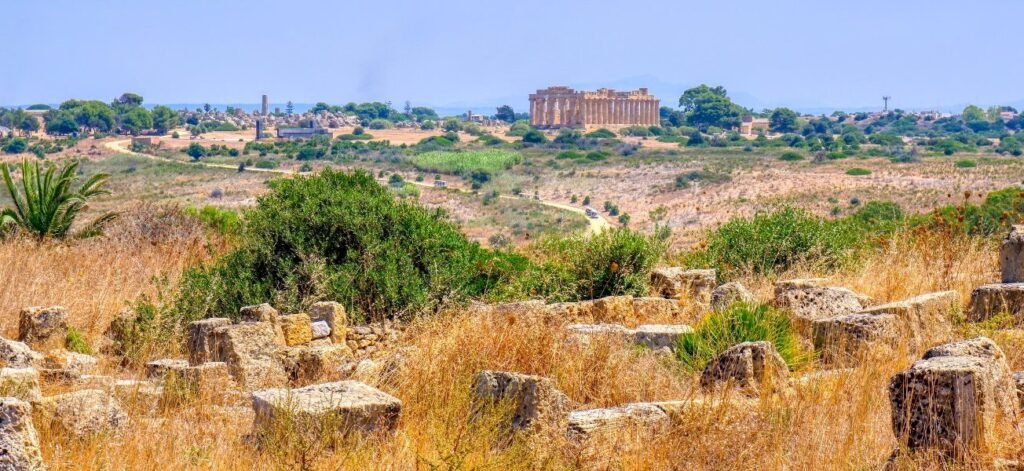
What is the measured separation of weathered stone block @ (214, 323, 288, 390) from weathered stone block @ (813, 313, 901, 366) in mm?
3621

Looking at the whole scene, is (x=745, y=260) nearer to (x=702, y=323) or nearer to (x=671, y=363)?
(x=702, y=323)

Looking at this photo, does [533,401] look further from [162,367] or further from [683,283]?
[683,283]

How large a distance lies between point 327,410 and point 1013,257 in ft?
20.5

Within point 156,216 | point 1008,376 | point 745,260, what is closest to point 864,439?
point 1008,376

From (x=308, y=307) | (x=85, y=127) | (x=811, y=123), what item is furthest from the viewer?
(x=811, y=123)

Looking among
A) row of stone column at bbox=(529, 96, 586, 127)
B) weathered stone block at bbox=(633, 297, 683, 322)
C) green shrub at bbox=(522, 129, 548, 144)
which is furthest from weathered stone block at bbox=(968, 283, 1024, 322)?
row of stone column at bbox=(529, 96, 586, 127)

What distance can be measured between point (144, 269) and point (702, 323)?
23.9 feet

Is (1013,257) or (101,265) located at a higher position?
(1013,257)

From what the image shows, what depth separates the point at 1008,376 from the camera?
566 centimetres

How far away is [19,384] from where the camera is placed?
6262 millimetres

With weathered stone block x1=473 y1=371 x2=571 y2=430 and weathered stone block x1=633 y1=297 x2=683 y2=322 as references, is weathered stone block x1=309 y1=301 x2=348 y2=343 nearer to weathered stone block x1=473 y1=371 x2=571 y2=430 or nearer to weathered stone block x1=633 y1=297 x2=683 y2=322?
weathered stone block x1=633 y1=297 x2=683 y2=322

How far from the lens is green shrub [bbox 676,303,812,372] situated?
798 cm

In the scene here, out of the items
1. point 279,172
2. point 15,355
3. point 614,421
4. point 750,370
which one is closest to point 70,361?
point 15,355

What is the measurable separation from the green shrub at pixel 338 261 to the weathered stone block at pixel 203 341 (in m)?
1.26
